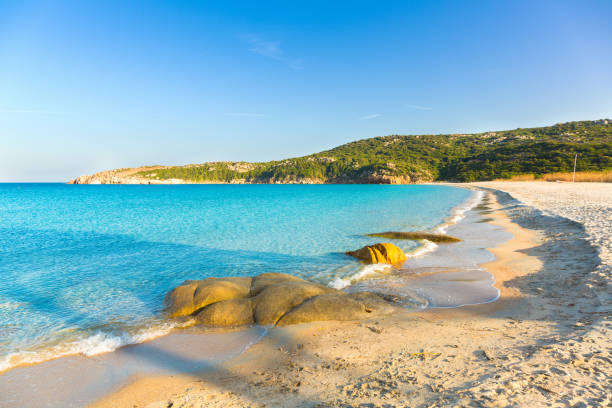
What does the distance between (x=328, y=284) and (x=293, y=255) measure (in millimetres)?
4076

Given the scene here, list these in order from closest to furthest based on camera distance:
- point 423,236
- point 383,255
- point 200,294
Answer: point 200,294 < point 383,255 < point 423,236

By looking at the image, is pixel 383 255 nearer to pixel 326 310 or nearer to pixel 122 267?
pixel 326 310

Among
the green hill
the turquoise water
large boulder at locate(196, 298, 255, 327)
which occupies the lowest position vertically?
the turquoise water

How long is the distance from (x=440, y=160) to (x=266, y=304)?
453ft

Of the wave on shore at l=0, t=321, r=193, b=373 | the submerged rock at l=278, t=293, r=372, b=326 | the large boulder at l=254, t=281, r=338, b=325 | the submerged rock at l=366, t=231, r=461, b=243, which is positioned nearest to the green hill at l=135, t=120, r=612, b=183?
the submerged rock at l=366, t=231, r=461, b=243

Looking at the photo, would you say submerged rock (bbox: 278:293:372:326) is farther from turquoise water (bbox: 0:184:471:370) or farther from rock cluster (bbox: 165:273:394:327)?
turquoise water (bbox: 0:184:471:370)

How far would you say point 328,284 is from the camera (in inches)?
349

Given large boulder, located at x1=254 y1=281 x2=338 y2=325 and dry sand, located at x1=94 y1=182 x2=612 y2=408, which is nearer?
dry sand, located at x1=94 y1=182 x2=612 y2=408

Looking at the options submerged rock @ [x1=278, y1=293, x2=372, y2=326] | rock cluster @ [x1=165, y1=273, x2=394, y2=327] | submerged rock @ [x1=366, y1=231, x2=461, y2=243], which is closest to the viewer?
submerged rock @ [x1=278, y1=293, x2=372, y2=326]

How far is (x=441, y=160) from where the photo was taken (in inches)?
5103

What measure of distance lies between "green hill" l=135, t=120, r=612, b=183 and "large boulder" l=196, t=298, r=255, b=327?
90.3m

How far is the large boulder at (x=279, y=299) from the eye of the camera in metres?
6.23

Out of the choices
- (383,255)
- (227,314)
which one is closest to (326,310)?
(227,314)

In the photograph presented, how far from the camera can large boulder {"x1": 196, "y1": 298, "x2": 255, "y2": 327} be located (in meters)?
6.19
